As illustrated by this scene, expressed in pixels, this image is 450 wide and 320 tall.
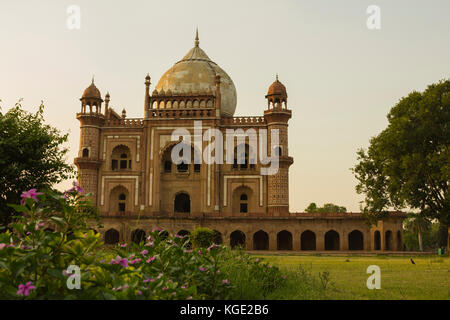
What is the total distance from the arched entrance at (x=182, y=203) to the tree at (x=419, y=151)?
56.2 ft

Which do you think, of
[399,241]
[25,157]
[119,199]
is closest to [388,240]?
[399,241]

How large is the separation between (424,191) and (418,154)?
7.47ft

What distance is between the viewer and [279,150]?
118 feet

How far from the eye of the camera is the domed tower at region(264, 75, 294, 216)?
3519cm

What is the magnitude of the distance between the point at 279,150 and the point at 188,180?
297 inches

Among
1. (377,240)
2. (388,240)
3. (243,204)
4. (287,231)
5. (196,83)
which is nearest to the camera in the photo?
(388,240)

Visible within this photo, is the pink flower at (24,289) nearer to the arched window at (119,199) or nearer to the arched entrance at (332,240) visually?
the arched window at (119,199)

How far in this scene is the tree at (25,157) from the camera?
52.2 ft

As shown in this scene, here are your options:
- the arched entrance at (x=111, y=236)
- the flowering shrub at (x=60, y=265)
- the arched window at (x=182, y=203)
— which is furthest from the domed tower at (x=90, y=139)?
the flowering shrub at (x=60, y=265)

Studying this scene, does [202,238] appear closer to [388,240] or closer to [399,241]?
[399,241]

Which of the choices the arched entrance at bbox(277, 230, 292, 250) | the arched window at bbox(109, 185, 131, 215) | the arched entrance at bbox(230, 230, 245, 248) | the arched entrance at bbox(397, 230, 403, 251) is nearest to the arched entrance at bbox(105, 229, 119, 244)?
the arched window at bbox(109, 185, 131, 215)

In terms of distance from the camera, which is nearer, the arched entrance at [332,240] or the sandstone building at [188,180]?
the sandstone building at [188,180]

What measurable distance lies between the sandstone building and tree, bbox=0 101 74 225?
16.3 meters
